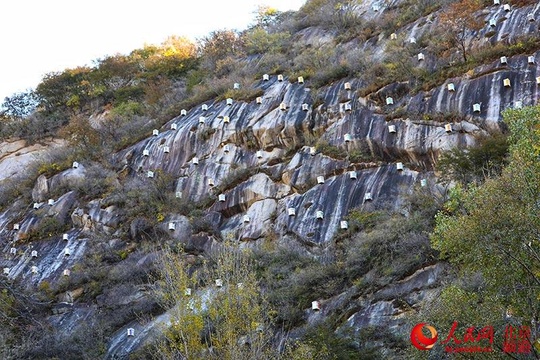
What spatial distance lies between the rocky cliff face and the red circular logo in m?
4.11

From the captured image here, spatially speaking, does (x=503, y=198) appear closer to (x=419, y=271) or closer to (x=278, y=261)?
(x=419, y=271)

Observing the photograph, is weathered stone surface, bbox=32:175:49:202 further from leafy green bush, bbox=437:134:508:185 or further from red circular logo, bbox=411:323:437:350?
red circular logo, bbox=411:323:437:350

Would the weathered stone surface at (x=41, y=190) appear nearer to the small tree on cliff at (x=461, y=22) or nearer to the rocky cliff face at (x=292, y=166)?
the rocky cliff face at (x=292, y=166)

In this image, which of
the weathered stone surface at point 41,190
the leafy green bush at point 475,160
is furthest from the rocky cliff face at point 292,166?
the leafy green bush at point 475,160

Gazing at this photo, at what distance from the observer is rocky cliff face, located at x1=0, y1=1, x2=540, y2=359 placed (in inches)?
843

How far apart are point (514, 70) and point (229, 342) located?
12.9 metres

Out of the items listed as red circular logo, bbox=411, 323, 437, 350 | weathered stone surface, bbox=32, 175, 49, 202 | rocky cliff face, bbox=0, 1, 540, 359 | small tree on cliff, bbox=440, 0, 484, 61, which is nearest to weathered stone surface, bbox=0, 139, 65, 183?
weathered stone surface, bbox=32, 175, 49, 202

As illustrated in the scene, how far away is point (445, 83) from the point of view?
23344mm

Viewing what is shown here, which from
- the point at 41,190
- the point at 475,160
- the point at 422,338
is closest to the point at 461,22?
the point at 475,160

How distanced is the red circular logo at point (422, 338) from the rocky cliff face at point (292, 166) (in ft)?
13.5

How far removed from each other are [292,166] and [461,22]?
7.44 metres

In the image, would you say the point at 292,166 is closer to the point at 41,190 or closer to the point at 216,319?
the point at 216,319

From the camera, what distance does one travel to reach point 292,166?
80.7 feet

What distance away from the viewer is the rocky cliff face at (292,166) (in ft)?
70.2
